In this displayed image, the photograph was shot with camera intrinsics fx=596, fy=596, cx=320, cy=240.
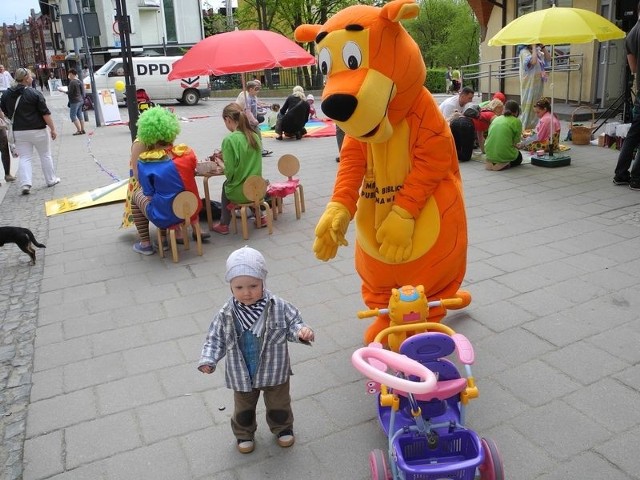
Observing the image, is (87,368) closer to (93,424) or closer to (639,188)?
(93,424)

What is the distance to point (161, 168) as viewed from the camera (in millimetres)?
5719

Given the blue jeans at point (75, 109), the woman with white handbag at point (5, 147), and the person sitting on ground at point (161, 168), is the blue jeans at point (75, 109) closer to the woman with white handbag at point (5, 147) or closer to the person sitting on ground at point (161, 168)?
the woman with white handbag at point (5, 147)

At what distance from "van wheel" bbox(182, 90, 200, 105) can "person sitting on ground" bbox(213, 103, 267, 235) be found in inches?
757

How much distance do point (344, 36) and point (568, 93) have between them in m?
12.3

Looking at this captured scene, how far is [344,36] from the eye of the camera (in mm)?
3232

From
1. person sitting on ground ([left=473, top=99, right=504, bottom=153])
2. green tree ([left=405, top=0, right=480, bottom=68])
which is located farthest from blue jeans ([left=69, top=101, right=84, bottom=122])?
green tree ([left=405, top=0, right=480, bottom=68])

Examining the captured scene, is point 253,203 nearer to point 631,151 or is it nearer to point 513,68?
point 631,151

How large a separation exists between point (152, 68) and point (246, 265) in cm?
2369

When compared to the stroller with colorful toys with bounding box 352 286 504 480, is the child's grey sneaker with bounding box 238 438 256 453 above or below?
below

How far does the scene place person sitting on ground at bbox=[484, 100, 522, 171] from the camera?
886cm

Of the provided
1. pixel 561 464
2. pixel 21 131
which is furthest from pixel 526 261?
pixel 21 131

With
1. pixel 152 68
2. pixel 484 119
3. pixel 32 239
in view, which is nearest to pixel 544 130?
pixel 484 119

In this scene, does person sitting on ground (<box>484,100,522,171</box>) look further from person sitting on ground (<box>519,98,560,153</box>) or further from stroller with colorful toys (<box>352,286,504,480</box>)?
stroller with colorful toys (<box>352,286,504,480</box>)

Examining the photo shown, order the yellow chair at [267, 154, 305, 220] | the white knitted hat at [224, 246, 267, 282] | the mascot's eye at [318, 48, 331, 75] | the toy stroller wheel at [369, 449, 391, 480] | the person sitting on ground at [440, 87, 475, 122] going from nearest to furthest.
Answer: the toy stroller wheel at [369, 449, 391, 480], the white knitted hat at [224, 246, 267, 282], the mascot's eye at [318, 48, 331, 75], the yellow chair at [267, 154, 305, 220], the person sitting on ground at [440, 87, 475, 122]
